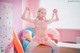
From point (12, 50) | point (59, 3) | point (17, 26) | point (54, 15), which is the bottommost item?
point (12, 50)

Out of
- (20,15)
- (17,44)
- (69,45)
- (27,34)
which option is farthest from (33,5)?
(69,45)

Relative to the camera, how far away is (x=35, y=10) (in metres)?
1.35

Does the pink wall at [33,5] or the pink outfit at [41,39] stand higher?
the pink wall at [33,5]

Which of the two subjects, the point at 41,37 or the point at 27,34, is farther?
the point at 27,34

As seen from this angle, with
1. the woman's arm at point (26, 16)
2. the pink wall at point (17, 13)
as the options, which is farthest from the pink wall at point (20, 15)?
the woman's arm at point (26, 16)

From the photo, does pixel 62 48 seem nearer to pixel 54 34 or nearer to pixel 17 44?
pixel 54 34

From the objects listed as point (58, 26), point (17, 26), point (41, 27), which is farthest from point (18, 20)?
point (58, 26)

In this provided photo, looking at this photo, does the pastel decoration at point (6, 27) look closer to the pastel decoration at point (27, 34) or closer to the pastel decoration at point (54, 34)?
the pastel decoration at point (27, 34)

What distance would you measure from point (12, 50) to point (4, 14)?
0.35m

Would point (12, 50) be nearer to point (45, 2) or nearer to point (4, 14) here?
point (4, 14)

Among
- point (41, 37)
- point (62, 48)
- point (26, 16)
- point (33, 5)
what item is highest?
point (33, 5)

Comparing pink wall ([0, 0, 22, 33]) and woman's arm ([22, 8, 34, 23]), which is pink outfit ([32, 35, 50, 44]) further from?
pink wall ([0, 0, 22, 33])

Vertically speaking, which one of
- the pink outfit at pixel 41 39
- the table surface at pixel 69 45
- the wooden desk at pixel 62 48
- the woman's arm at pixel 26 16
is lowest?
the wooden desk at pixel 62 48

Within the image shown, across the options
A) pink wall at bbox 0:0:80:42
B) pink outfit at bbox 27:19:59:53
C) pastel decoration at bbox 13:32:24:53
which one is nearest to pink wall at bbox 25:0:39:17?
pink wall at bbox 0:0:80:42
